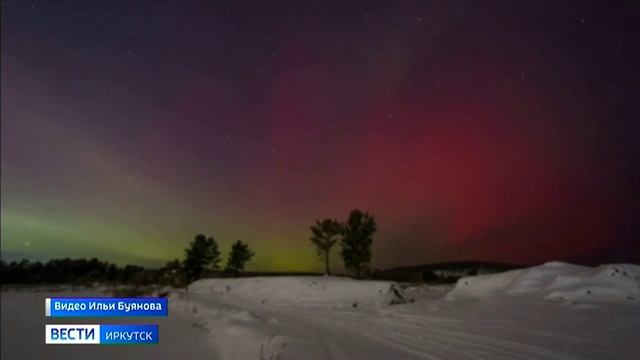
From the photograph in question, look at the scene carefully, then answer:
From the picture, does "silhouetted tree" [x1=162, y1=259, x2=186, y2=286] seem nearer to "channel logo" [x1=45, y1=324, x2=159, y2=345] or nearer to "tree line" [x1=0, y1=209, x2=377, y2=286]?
"tree line" [x1=0, y1=209, x2=377, y2=286]

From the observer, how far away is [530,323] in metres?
10.7

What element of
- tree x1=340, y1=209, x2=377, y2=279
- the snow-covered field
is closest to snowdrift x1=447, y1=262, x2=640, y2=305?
the snow-covered field

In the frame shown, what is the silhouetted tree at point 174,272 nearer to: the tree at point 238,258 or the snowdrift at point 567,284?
the tree at point 238,258

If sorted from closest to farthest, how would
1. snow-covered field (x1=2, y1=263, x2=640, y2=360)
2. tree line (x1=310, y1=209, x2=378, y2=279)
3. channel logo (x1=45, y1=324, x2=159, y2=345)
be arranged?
snow-covered field (x1=2, y1=263, x2=640, y2=360), channel logo (x1=45, y1=324, x2=159, y2=345), tree line (x1=310, y1=209, x2=378, y2=279)

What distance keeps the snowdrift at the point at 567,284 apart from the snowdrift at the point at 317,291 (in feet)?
15.2

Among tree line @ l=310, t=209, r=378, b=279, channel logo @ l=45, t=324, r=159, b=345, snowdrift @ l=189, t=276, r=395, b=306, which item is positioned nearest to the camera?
channel logo @ l=45, t=324, r=159, b=345

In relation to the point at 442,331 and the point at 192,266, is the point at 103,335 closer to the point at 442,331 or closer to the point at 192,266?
the point at 442,331

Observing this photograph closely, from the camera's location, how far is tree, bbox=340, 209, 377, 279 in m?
53.3

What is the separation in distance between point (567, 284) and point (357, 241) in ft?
124

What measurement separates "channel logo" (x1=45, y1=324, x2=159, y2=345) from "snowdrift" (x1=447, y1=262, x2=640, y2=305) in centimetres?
1476

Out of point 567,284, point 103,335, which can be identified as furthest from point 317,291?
point 103,335

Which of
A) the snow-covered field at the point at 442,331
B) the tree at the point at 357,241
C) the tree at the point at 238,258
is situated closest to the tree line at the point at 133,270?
the tree at the point at 238,258

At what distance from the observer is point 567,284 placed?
1658cm

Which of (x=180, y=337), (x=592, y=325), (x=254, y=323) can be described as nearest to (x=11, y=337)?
(x=180, y=337)
